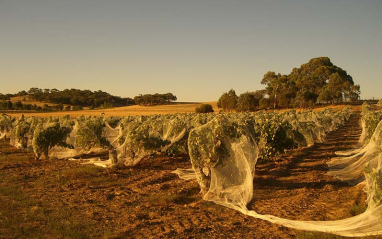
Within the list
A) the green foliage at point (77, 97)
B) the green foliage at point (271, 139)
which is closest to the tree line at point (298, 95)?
the green foliage at point (77, 97)

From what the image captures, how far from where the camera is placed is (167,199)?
827 cm

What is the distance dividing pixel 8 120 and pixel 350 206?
1017 inches

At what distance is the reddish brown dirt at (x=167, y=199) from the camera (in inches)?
247

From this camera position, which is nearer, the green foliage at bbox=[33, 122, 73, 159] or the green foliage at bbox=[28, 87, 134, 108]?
the green foliage at bbox=[33, 122, 73, 159]

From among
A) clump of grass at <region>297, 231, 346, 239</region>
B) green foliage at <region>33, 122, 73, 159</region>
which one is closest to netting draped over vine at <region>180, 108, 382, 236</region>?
clump of grass at <region>297, 231, 346, 239</region>

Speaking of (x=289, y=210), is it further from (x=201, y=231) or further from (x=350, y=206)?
(x=201, y=231)

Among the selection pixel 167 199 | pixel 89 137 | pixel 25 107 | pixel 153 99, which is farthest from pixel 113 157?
pixel 153 99

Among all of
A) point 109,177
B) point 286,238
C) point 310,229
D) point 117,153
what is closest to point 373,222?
point 310,229

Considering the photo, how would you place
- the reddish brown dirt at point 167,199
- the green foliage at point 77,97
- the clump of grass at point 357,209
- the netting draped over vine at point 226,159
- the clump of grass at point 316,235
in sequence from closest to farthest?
the clump of grass at point 316,235 → the reddish brown dirt at point 167,199 → the clump of grass at point 357,209 → the netting draped over vine at point 226,159 → the green foliage at point 77,97

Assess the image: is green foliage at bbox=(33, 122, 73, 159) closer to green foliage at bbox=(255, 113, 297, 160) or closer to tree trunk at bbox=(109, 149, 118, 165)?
tree trunk at bbox=(109, 149, 118, 165)

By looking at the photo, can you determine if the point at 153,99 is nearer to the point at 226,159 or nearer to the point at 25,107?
the point at 25,107

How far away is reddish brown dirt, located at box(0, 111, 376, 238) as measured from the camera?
20.6 ft

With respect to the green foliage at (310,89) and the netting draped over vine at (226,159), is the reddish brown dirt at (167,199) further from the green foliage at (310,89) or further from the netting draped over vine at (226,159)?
the green foliage at (310,89)

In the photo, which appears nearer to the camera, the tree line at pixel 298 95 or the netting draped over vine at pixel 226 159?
the netting draped over vine at pixel 226 159
